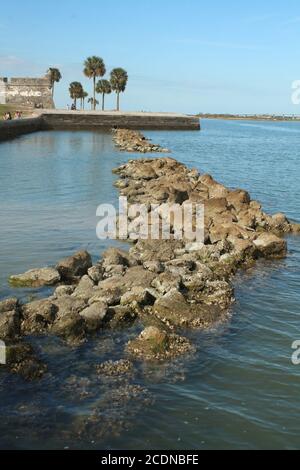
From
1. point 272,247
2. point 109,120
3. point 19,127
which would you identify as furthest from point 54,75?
point 272,247

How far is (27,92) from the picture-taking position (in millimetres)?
100000

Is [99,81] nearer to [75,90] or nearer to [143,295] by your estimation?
[75,90]

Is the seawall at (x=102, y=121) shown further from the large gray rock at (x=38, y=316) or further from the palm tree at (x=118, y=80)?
the large gray rock at (x=38, y=316)

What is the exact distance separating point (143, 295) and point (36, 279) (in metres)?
3.10

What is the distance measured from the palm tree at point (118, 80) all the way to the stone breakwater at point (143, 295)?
305ft

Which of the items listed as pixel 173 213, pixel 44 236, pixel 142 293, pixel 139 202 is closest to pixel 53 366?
pixel 142 293

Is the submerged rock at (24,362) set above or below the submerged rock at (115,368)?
above

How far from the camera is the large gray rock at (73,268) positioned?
47.0ft

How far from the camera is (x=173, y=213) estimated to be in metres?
20.5

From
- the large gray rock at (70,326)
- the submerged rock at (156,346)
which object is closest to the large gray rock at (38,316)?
the large gray rock at (70,326)

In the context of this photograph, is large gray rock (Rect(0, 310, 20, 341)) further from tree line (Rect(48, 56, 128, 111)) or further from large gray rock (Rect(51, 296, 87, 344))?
tree line (Rect(48, 56, 128, 111))


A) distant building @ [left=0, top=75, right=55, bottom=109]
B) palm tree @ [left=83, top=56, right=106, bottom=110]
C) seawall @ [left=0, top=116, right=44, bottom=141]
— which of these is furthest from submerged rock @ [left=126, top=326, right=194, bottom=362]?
palm tree @ [left=83, top=56, right=106, bottom=110]

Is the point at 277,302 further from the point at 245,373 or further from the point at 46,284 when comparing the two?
the point at 46,284
